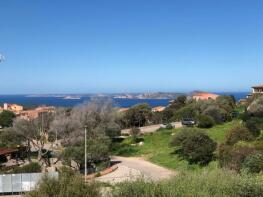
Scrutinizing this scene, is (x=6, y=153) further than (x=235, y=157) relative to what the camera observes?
Yes

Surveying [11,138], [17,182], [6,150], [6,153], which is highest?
[11,138]

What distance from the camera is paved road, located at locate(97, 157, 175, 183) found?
31328 millimetres

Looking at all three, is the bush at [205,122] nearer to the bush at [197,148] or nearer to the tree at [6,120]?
Answer: the bush at [197,148]

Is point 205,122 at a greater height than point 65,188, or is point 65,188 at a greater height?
point 65,188

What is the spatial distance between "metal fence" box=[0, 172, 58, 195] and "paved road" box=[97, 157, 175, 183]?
16.0 feet

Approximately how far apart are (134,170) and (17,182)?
9.69 meters

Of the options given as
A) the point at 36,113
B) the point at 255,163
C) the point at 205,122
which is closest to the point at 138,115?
the point at 205,122

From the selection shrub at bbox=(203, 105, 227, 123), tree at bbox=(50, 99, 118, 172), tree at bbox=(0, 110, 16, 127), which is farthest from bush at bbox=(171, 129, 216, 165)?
tree at bbox=(0, 110, 16, 127)

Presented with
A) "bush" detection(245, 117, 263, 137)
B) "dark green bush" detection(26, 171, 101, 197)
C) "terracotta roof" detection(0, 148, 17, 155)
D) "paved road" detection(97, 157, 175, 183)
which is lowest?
"paved road" detection(97, 157, 175, 183)

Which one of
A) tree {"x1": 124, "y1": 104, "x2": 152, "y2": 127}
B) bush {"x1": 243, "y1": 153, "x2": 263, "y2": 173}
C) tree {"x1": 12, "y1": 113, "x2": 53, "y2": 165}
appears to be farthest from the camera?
tree {"x1": 124, "y1": 104, "x2": 152, "y2": 127}

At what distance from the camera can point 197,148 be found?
33719 mm

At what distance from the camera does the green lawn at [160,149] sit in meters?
36.3

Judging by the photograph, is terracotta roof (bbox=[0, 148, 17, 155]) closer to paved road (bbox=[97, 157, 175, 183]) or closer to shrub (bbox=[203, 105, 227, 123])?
paved road (bbox=[97, 157, 175, 183])

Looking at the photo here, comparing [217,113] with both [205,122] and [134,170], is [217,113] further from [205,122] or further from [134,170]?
[134,170]
